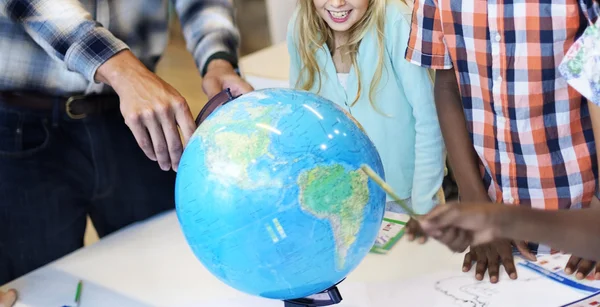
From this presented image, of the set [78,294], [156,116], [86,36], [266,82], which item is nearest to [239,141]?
[156,116]

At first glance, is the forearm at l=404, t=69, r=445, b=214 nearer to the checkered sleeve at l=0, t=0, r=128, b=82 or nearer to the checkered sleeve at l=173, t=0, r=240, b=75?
the checkered sleeve at l=173, t=0, r=240, b=75

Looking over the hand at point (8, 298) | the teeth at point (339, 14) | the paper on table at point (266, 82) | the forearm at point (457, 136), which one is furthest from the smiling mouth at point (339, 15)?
the hand at point (8, 298)

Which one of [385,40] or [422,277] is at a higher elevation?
[385,40]

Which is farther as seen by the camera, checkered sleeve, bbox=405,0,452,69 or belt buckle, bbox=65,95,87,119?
belt buckle, bbox=65,95,87,119

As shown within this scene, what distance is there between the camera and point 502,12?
1.51 meters

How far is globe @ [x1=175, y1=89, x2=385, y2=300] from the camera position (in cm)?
115

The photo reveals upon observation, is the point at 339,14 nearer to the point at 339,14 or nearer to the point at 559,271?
the point at 339,14

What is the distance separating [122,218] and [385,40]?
2.82 ft

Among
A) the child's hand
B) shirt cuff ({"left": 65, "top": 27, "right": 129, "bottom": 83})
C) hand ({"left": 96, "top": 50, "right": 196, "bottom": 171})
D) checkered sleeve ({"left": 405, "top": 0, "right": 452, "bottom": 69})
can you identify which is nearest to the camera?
the child's hand

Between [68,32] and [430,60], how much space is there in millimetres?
820

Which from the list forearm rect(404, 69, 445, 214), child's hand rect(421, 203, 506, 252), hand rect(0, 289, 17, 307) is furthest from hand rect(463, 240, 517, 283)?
hand rect(0, 289, 17, 307)

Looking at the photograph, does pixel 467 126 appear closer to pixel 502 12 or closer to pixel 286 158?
pixel 502 12

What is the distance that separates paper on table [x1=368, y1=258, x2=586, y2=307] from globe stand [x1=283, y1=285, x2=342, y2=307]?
0.20 meters

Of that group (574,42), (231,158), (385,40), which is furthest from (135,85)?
Answer: (574,42)
